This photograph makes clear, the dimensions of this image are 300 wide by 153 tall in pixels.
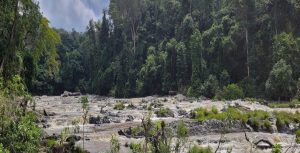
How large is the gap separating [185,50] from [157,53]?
10570 mm

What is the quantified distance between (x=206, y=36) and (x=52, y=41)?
47429 millimetres

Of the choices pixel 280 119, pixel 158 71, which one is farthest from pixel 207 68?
pixel 280 119

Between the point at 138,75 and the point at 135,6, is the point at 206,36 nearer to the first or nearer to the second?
the point at 138,75

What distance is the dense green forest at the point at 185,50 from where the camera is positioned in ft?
201

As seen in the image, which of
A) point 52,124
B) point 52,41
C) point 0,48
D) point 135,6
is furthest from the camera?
point 135,6

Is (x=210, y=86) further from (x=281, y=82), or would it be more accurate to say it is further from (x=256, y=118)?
(x=256, y=118)

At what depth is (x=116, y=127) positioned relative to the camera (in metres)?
29.5

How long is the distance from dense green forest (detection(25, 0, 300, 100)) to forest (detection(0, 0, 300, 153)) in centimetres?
15

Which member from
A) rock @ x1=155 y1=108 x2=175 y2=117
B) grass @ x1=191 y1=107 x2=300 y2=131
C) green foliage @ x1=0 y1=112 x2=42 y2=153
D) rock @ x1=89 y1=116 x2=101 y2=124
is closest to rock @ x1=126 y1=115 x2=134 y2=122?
rock @ x1=89 y1=116 x2=101 y2=124

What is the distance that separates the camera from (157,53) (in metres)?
86.9

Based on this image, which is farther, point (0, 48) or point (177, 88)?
point (177, 88)

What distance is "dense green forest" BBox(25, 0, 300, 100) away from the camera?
2406 inches

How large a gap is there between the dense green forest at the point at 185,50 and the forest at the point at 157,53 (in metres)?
0.15

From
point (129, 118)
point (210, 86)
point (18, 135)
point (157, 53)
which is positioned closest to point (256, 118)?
point (129, 118)
